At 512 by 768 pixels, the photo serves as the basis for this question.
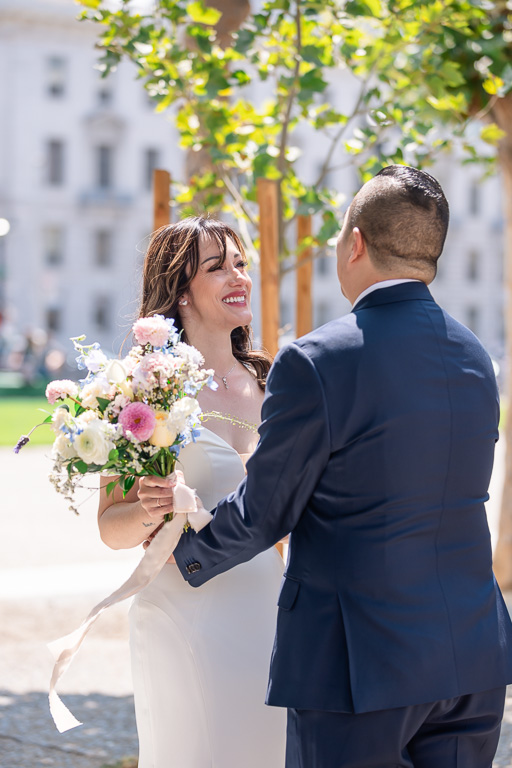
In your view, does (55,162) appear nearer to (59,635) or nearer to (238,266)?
(59,635)

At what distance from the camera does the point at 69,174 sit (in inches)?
2101

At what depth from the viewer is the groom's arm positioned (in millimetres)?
2070

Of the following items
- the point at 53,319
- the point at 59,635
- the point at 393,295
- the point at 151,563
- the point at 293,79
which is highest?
the point at 293,79

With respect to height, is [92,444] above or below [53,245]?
above

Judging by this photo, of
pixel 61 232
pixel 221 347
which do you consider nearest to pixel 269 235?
pixel 221 347

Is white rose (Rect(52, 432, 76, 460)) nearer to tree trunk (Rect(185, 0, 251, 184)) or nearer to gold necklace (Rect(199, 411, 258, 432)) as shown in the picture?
gold necklace (Rect(199, 411, 258, 432))

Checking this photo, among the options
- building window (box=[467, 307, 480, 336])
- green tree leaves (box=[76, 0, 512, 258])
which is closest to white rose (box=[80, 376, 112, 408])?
green tree leaves (box=[76, 0, 512, 258])

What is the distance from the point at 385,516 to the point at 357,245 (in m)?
0.59

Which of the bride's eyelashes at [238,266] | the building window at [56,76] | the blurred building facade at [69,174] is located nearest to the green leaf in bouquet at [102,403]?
the bride's eyelashes at [238,266]

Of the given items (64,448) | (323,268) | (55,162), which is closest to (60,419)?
(64,448)

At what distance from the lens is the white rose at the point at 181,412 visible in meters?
2.42

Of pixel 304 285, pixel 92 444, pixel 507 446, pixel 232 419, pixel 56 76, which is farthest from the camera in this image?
pixel 56 76

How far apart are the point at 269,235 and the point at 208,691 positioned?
212cm

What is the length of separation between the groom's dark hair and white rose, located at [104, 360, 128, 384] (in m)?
0.66
